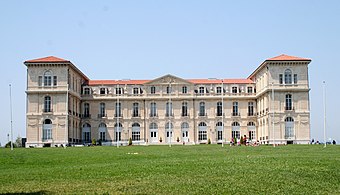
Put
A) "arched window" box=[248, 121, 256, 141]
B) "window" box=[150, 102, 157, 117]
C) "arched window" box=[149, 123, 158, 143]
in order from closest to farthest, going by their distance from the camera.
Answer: "arched window" box=[149, 123, 158, 143] → "arched window" box=[248, 121, 256, 141] → "window" box=[150, 102, 157, 117]

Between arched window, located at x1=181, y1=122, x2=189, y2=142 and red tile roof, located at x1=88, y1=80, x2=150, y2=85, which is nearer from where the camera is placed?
arched window, located at x1=181, y1=122, x2=189, y2=142

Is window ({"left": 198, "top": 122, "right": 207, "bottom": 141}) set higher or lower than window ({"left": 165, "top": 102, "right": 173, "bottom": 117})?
lower

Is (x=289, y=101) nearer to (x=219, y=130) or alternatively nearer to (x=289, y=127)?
(x=289, y=127)

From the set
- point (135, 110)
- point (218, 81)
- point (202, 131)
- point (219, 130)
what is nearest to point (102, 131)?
point (135, 110)

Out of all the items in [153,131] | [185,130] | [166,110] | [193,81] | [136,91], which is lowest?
[153,131]

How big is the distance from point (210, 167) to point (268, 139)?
185 feet

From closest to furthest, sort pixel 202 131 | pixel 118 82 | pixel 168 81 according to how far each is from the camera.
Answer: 1. pixel 168 81
2. pixel 202 131
3. pixel 118 82

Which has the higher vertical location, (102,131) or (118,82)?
(118,82)

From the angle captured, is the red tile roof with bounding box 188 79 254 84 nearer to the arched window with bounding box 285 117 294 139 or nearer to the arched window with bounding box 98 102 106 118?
the arched window with bounding box 285 117 294 139

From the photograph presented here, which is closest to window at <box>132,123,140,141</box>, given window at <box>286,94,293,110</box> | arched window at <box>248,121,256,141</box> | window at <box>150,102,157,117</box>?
window at <box>150,102,157,117</box>

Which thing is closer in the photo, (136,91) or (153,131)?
(153,131)

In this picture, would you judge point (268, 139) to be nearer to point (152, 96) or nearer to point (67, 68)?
point (152, 96)

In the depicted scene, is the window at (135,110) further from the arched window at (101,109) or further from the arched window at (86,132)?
the arched window at (86,132)

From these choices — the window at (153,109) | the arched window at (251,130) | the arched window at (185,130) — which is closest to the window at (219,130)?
the arched window at (251,130)
